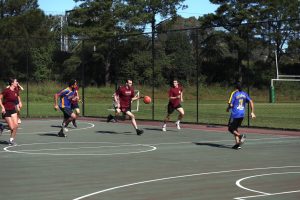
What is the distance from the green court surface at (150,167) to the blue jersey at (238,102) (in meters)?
0.99

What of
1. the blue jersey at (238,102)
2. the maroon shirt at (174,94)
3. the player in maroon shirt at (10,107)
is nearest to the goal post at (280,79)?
the maroon shirt at (174,94)

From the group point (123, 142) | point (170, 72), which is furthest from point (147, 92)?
point (123, 142)

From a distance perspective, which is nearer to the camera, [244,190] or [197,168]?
[244,190]

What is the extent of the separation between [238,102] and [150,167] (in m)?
4.63

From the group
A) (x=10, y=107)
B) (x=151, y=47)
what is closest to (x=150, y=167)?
(x=10, y=107)

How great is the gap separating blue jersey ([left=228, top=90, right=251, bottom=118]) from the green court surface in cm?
99

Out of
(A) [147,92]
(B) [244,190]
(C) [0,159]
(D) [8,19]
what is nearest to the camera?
(B) [244,190]

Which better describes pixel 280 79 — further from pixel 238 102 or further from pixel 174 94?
pixel 238 102

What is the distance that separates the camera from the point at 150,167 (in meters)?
11.9

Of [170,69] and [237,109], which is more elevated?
[170,69]

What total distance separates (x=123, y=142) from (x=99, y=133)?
3605 mm

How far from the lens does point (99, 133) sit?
69.2 feet

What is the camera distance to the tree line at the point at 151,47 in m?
35.2

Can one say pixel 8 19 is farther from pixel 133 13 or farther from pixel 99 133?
pixel 99 133
